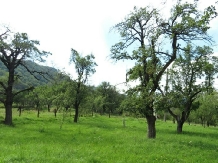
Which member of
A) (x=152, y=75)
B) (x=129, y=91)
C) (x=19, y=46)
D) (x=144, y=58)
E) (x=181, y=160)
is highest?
(x=19, y=46)

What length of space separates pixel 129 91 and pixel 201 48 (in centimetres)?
1592

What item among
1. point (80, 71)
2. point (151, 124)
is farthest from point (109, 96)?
point (151, 124)

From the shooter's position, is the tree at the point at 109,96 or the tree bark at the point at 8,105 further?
the tree at the point at 109,96

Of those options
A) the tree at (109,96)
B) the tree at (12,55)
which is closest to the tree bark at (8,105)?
the tree at (12,55)

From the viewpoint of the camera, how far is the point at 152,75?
22.9 meters

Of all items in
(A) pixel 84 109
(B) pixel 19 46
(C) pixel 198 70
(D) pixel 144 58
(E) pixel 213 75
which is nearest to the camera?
(D) pixel 144 58

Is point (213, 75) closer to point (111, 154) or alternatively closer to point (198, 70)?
point (198, 70)

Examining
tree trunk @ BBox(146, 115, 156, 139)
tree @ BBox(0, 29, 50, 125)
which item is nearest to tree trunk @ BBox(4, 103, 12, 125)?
tree @ BBox(0, 29, 50, 125)

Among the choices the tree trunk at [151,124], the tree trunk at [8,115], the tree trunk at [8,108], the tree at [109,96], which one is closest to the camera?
the tree trunk at [151,124]

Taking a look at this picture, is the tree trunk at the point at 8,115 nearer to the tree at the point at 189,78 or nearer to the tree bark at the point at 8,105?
the tree bark at the point at 8,105

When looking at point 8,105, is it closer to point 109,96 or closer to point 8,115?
point 8,115

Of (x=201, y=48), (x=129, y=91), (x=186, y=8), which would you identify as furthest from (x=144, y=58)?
(x=201, y=48)

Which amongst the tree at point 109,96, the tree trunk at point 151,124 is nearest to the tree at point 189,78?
the tree trunk at point 151,124

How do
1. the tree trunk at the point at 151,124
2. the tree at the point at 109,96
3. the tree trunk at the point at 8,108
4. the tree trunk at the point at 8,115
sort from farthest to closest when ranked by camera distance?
1. the tree at the point at 109,96
2. the tree trunk at the point at 8,108
3. the tree trunk at the point at 8,115
4. the tree trunk at the point at 151,124
